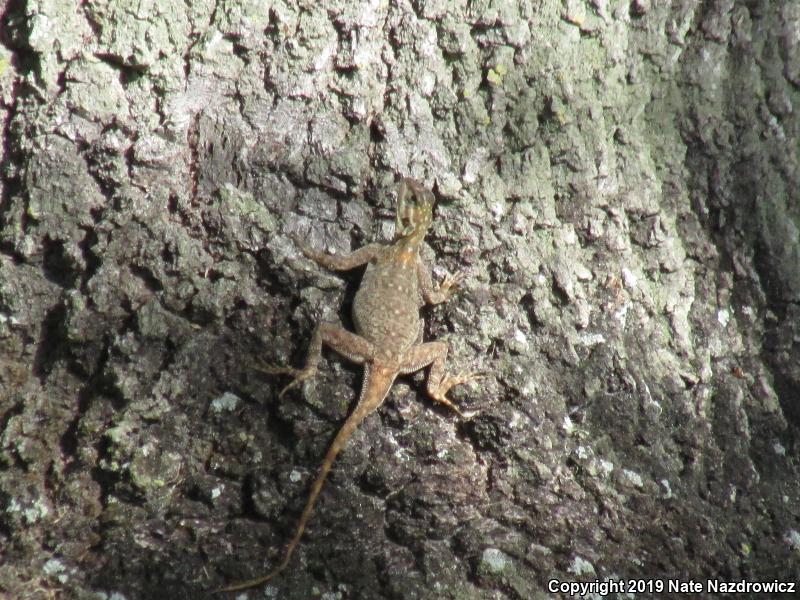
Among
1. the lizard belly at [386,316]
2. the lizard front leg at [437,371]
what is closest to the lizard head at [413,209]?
the lizard belly at [386,316]

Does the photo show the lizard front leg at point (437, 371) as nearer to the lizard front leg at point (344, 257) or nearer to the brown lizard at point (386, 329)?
the brown lizard at point (386, 329)

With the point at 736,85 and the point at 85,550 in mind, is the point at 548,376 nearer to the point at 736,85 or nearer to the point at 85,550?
the point at 736,85

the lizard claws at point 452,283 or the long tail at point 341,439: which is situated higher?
the lizard claws at point 452,283

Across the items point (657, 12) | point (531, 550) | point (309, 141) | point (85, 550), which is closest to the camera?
point (85, 550)

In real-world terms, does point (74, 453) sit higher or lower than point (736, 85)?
lower

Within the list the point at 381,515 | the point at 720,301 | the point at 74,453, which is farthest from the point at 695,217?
the point at 74,453

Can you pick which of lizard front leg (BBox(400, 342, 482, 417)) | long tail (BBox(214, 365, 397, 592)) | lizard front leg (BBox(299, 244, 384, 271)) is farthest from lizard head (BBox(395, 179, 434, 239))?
long tail (BBox(214, 365, 397, 592))

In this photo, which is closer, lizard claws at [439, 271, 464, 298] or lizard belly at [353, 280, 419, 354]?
lizard claws at [439, 271, 464, 298]

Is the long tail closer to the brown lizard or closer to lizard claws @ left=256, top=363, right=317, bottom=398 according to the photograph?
the brown lizard
